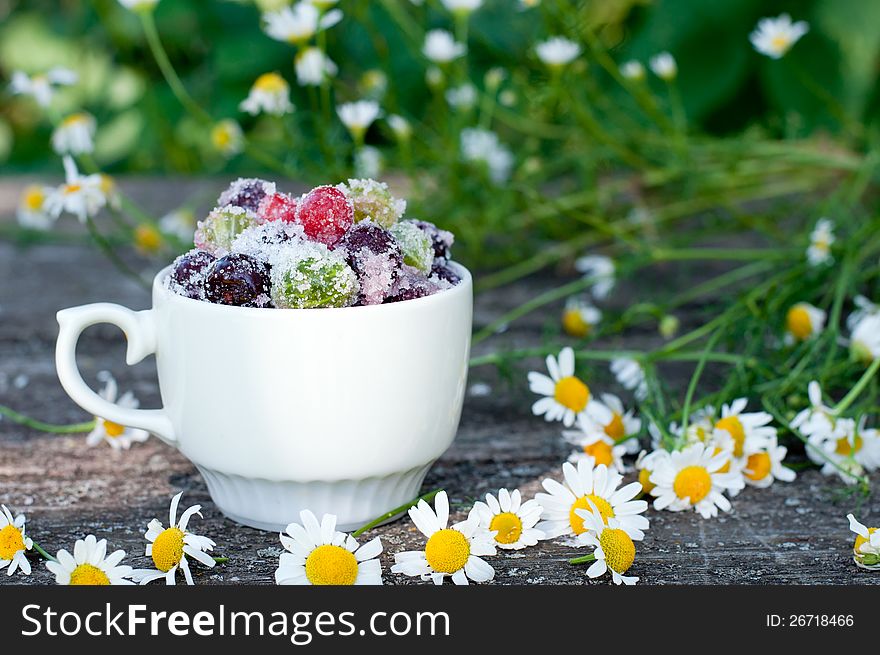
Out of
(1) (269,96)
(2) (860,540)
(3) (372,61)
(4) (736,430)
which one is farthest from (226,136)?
(2) (860,540)

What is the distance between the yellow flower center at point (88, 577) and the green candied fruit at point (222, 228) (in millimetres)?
171

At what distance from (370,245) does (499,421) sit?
0.94ft

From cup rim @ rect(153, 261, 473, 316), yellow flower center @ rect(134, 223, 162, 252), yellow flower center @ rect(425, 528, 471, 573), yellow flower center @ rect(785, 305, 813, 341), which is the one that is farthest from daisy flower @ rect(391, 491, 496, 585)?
yellow flower center @ rect(134, 223, 162, 252)

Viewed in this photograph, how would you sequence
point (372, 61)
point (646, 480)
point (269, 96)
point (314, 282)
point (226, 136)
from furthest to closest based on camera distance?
point (372, 61) → point (226, 136) → point (269, 96) → point (646, 480) → point (314, 282)

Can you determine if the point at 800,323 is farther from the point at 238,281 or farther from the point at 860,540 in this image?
the point at 238,281

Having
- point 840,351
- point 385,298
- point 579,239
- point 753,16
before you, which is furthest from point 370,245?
point 753,16

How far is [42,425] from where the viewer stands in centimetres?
72

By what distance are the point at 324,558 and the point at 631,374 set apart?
0.33 m

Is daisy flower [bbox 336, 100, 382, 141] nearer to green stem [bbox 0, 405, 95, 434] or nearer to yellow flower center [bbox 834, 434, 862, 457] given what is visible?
green stem [bbox 0, 405, 95, 434]

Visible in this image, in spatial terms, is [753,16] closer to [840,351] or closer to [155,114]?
[840,351]

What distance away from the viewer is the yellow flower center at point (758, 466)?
2.18 ft

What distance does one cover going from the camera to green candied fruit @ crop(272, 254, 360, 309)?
519 mm

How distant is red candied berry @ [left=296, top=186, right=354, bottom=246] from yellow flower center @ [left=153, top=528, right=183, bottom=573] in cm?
16

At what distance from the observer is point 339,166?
39.9 inches
